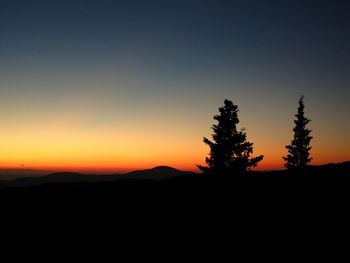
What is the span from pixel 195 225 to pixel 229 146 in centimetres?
899

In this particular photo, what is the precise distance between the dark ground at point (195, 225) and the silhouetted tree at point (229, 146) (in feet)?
4.02

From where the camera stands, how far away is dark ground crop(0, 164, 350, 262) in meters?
27.3

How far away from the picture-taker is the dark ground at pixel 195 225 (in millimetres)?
27281

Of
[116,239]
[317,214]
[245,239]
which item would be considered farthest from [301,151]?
[116,239]

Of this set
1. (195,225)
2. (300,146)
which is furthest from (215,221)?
(300,146)

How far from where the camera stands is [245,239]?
96.6ft

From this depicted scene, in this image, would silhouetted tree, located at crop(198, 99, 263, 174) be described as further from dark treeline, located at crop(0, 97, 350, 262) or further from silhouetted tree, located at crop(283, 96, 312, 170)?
silhouetted tree, located at crop(283, 96, 312, 170)

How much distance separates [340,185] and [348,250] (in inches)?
1162

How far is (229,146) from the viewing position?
1328 inches

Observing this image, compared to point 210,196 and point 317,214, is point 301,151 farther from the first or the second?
point 210,196

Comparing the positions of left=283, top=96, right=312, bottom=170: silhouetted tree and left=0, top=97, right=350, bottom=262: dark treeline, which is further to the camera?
left=283, top=96, right=312, bottom=170: silhouetted tree

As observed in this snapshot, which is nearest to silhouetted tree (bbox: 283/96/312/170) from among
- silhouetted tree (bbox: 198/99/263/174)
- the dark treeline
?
the dark treeline

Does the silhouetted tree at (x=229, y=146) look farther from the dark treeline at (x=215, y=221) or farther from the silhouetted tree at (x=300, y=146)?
the silhouetted tree at (x=300, y=146)

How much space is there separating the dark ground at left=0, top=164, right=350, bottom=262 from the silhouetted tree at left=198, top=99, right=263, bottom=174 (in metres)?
1.22
